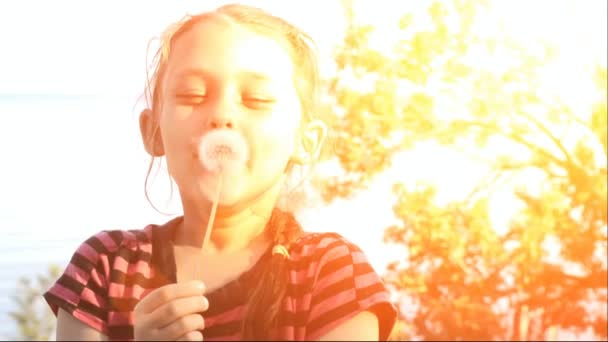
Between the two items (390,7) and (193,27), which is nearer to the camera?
(193,27)

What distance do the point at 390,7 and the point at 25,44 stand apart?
60 cm

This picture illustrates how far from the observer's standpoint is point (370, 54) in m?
1.49

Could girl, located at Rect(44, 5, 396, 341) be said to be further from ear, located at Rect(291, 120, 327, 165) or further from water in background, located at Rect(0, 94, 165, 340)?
water in background, located at Rect(0, 94, 165, 340)

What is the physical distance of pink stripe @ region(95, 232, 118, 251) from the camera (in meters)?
1.40

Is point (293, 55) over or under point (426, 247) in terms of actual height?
over

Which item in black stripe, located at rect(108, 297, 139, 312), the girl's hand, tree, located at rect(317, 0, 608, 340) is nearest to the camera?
the girl's hand

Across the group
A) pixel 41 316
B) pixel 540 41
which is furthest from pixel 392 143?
pixel 41 316

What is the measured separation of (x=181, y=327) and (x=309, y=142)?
34 centimetres

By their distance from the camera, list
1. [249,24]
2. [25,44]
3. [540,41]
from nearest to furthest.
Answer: [249,24], [540,41], [25,44]

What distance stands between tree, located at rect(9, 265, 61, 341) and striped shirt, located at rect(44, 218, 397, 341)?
171 mm

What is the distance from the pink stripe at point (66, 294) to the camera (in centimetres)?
135

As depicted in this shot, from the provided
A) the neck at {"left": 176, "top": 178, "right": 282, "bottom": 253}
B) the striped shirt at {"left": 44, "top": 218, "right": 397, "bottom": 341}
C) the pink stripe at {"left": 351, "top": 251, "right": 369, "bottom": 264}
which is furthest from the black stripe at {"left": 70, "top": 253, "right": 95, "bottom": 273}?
the pink stripe at {"left": 351, "top": 251, "right": 369, "bottom": 264}

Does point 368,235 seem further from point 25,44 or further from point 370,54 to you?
point 25,44

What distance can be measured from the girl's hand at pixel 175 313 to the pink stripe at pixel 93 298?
0.11m
